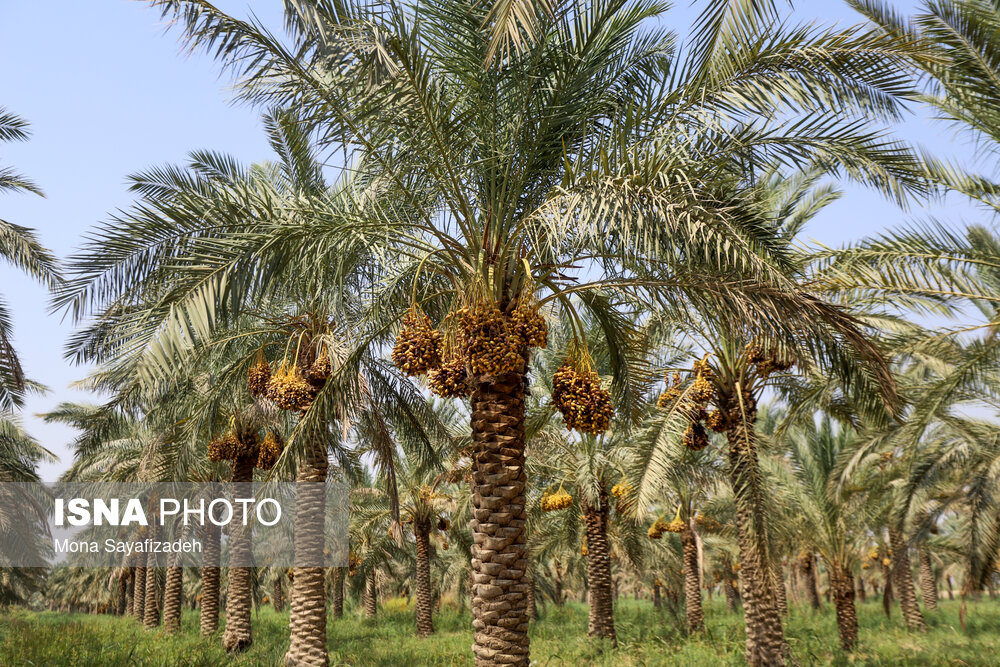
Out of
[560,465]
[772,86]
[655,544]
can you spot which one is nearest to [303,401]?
[772,86]

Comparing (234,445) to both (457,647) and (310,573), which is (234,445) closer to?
(310,573)

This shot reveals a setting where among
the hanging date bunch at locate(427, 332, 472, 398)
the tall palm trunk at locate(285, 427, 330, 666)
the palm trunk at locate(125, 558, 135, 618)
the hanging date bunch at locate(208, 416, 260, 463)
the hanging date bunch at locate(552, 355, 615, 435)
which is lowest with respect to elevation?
the palm trunk at locate(125, 558, 135, 618)

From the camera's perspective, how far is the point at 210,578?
63.0 ft

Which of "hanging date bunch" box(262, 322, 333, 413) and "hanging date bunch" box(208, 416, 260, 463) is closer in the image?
"hanging date bunch" box(262, 322, 333, 413)

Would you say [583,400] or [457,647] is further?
[457,647]

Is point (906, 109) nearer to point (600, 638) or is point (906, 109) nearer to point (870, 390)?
point (870, 390)

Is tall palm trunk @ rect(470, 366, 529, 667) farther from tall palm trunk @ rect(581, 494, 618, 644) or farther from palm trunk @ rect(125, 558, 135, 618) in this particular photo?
palm trunk @ rect(125, 558, 135, 618)

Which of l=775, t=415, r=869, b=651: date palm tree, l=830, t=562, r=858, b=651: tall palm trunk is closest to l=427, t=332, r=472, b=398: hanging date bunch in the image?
l=775, t=415, r=869, b=651: date palm tree

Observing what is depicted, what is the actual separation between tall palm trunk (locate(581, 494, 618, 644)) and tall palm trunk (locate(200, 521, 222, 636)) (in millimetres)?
9765

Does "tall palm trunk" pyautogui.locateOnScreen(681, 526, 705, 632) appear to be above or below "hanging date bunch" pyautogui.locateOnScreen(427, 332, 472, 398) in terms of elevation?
below

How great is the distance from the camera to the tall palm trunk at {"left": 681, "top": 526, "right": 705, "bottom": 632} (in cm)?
2212

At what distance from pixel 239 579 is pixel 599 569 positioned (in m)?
8.76

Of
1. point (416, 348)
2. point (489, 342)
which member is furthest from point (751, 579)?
point (416, 348)

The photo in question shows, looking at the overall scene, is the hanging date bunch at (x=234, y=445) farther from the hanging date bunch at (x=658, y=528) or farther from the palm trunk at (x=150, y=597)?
the hanging date bunch at (x=658, y=528)
